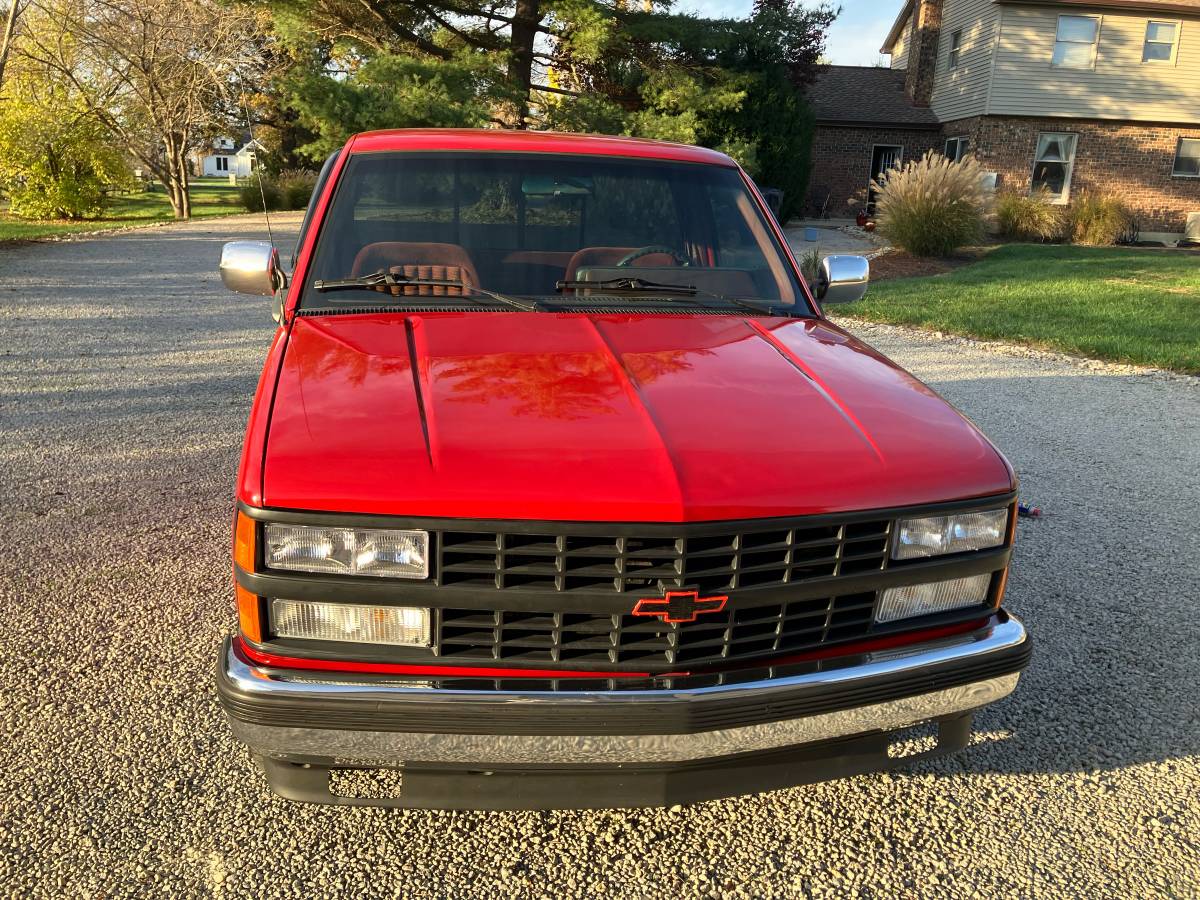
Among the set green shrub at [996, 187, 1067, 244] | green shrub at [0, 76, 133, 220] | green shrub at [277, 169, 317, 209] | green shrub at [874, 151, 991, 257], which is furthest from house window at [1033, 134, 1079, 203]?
green shrub at [0, 76, 133, 220]

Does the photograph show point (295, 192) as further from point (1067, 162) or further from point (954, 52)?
point (1067, 162)

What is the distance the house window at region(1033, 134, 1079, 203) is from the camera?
25.0 meters

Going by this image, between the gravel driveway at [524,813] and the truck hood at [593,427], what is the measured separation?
3.30 ft

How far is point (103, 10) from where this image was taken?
23.4m

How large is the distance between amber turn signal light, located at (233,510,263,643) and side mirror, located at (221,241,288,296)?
1.62 metres

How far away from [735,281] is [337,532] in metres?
1.96

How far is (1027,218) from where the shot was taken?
2048 centimetres

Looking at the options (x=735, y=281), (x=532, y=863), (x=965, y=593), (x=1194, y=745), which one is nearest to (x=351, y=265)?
(x=735, y=281)

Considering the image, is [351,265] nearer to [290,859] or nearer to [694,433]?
[694,433]

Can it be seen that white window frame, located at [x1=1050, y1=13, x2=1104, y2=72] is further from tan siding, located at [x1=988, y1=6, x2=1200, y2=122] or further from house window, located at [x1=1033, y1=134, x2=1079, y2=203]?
house window, located at [x1=1033, y1=134, x2=1079, y2=203]

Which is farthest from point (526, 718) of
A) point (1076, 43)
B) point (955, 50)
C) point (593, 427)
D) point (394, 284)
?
point (955, 50)

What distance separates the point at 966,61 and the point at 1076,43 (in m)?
2.87

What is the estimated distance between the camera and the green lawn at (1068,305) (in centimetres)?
977

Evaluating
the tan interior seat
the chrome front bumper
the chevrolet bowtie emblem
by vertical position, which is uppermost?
the tan interior seat
